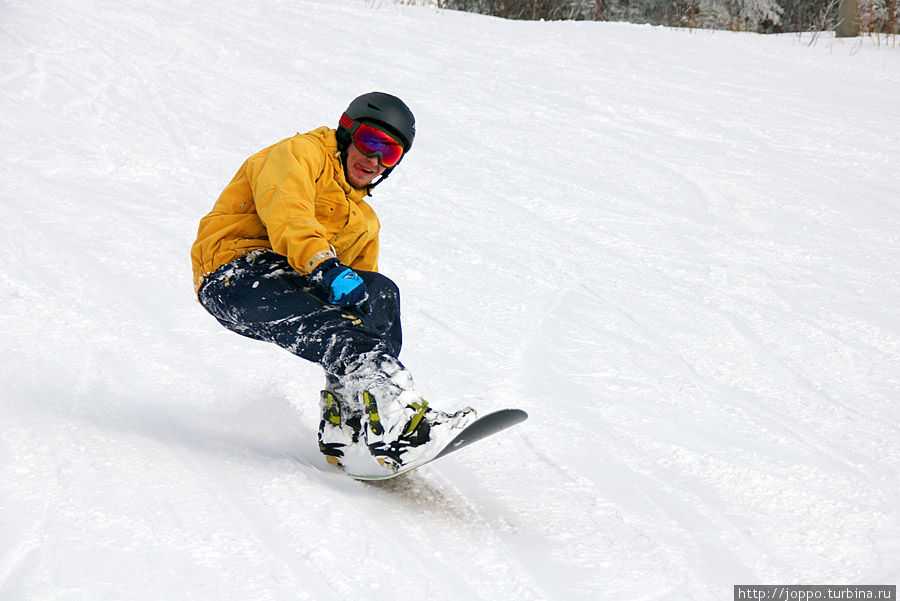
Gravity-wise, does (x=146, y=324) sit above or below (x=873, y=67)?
below

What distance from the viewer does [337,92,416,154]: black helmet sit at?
117 inches

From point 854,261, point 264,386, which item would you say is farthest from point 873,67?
point 264,386

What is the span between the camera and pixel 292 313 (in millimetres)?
2789

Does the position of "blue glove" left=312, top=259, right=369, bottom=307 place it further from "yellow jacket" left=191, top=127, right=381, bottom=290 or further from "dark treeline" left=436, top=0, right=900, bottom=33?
"dark treeline" left=436, top=0, right=900, bottom=33

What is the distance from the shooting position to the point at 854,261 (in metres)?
5.69

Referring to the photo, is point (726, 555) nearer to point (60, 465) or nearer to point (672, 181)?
point (60, 465)

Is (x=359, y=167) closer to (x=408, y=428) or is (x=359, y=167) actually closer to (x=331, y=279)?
(x=331, y=279)

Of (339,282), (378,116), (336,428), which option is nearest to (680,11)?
(378,116)

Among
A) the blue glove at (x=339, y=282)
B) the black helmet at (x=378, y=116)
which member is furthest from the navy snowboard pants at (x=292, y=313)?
the black helmet at (x=378, y=116)

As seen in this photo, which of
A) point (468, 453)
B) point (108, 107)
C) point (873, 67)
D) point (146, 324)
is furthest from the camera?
point (873, 67)

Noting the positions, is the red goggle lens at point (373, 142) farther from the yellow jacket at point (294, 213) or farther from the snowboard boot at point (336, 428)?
the snowboard boot at point (336, 428)

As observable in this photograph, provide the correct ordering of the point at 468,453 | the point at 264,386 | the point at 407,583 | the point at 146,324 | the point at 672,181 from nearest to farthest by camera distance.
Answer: the point at 407,583
the point at 468,453
the point at 264,386
the point at 146,324
the point at 672,181

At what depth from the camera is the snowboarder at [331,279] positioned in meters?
2.66

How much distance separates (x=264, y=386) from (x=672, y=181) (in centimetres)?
441
